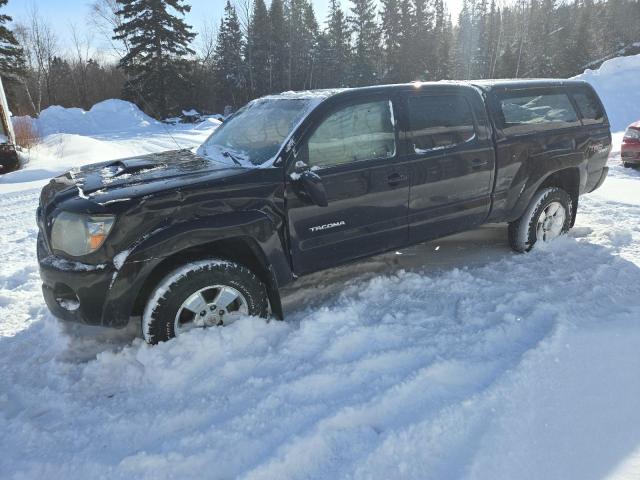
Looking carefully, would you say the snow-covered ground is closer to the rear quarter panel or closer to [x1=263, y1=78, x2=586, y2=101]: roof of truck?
the rear quarter panel

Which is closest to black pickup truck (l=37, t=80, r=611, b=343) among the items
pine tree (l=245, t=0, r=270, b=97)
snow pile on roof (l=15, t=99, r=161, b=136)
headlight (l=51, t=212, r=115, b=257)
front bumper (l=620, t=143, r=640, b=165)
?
headlight (l=51, t=212, r=115, b=257)

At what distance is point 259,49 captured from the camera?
147 feet

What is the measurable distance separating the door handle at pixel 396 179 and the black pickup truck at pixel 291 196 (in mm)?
13

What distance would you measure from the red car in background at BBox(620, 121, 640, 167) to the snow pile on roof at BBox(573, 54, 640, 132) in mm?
7505

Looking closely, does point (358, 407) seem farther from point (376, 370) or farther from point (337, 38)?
point (337, 38)

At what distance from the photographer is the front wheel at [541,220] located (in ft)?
15.7

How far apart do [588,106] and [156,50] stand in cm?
3595

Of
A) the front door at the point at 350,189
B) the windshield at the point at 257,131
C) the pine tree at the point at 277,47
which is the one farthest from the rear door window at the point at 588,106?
the pine tree at the point at 277,47

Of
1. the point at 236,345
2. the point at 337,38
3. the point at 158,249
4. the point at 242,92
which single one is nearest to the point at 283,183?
the point at 158,249

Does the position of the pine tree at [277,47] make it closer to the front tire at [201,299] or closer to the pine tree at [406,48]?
the pine tree at [406,48]

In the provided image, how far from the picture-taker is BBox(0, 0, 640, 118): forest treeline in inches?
1399

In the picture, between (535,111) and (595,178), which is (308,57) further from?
(535,111)

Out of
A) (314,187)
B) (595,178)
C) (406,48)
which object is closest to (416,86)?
(314,187)

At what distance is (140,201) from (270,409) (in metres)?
1.47
